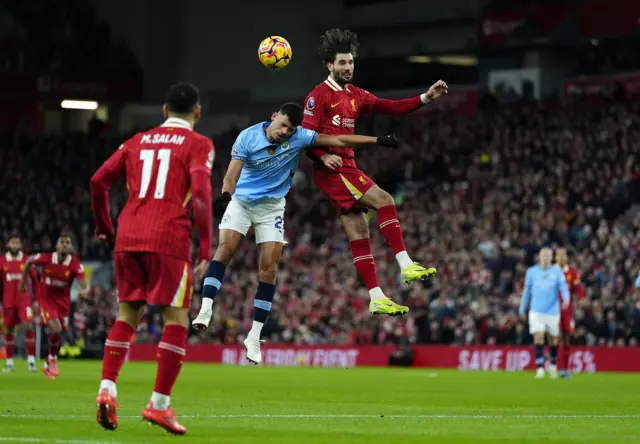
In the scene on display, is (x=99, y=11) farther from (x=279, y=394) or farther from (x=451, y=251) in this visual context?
(x=279, y=394)

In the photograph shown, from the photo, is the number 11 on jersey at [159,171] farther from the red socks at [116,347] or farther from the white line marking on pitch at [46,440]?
the white line marking on pitch at [46,440]

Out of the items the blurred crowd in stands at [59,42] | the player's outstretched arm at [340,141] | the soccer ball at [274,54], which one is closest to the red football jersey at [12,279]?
the soccer ball at [274,54]

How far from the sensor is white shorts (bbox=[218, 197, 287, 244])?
593 inches

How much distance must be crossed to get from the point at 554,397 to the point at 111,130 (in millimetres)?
36209

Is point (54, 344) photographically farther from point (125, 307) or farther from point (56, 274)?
point (125, 307)

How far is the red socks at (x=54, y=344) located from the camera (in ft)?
75.8

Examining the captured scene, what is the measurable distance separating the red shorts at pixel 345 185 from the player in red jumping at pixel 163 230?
17.2 ft

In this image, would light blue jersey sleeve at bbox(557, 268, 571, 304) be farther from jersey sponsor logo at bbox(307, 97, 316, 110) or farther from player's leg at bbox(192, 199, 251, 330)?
jersey sponsor logo at bbox(307, 97, 316, 110)

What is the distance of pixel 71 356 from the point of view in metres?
37.1

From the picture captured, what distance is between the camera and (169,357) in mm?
9586

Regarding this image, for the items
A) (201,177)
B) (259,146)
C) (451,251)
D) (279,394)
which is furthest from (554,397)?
(451,251)

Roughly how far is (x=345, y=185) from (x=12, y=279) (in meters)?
14.3

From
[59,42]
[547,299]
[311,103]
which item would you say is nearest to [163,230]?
[311,103]

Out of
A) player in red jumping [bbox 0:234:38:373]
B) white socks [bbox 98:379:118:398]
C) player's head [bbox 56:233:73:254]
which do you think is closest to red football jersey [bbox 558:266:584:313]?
player's head [bbox 56:233:73:254]
